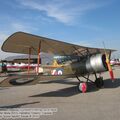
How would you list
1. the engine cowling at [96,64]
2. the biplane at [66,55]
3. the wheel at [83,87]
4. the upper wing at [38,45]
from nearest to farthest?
the upper wing at [38,45] → the biplane at [66,55] → the wheel at [83,87] → the engine cowling at [96,64]

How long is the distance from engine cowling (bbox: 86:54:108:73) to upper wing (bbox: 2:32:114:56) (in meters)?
1.14

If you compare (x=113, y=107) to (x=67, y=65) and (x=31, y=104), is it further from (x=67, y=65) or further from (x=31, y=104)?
(x=67, y=65)

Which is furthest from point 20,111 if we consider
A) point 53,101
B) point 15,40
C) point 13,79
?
point 15,40

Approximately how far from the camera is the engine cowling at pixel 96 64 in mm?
10570

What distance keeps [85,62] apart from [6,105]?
4600 mm

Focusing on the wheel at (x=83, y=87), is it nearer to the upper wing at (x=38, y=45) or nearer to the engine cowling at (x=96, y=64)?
the engine cowling at (x=96, y=64)

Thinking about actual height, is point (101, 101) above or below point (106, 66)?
below

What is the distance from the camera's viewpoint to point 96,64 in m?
10.6

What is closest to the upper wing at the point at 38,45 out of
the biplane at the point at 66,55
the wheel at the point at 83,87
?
the biplane at the point at 66,55

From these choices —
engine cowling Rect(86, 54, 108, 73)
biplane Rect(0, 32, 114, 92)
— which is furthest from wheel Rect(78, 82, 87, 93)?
engine cowling Rect(86, 54, 108, 73)

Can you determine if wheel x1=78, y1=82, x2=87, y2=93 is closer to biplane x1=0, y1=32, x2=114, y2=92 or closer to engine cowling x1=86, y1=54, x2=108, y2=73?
biplane x1=0, y1=32, x2=114, y2=92

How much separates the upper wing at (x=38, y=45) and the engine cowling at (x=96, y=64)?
3.73 feet

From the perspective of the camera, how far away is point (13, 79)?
Result: 9008 mm

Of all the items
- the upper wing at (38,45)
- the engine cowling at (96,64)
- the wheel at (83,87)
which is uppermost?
the upper wing at (38,45)
